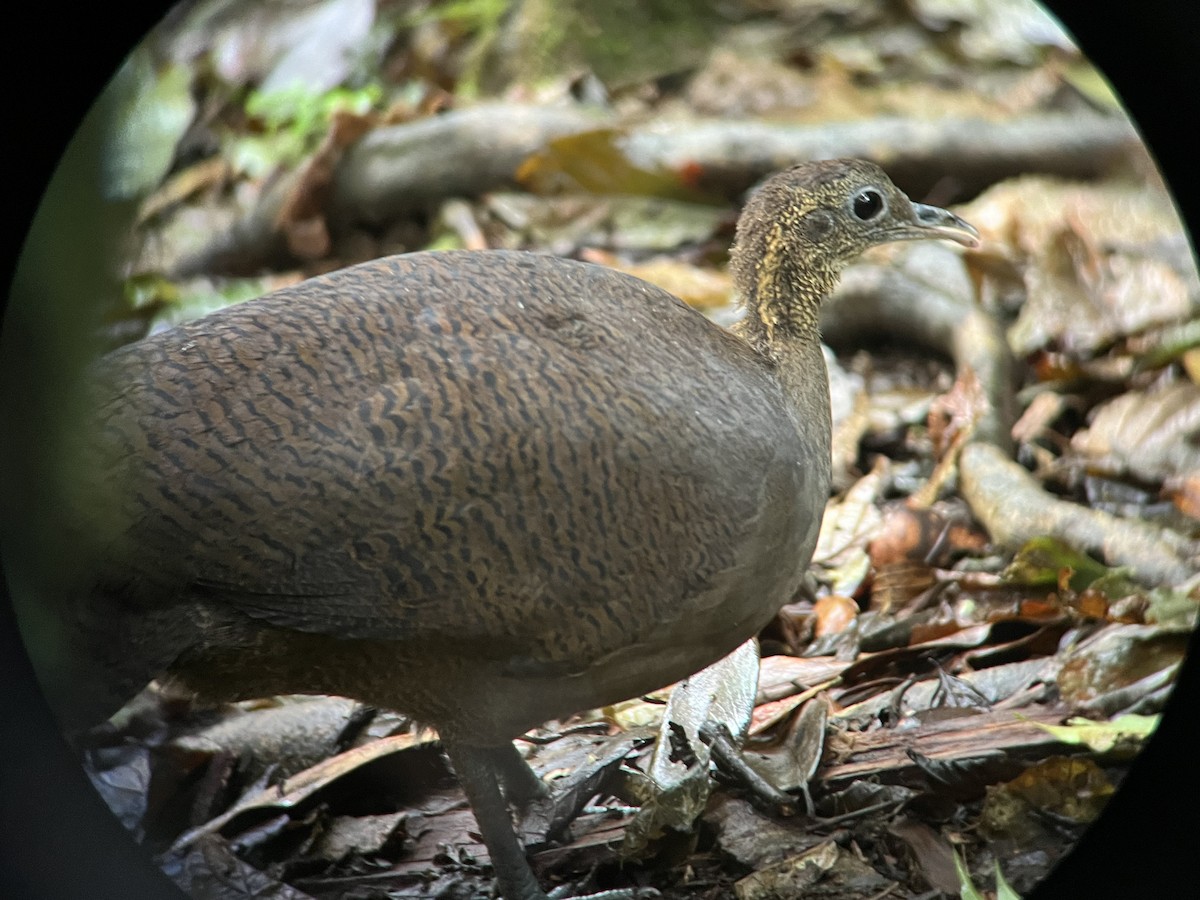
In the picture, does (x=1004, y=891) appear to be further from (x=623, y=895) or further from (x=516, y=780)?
(x=516, y=780)

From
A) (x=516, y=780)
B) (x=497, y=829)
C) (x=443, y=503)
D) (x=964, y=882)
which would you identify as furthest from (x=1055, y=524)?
(x=443, y=503)

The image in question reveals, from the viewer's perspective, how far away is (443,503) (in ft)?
7.15

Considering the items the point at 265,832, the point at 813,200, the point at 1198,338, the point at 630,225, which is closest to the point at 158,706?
the point at 265,832

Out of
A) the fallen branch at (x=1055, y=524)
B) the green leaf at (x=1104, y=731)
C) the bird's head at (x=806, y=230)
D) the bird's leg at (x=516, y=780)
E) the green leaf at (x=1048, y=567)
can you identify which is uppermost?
the bird's head at (x=806, y=230)

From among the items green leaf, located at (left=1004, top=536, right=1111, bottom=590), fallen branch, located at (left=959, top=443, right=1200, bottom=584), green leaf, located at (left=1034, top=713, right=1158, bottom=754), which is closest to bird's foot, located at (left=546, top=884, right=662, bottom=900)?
green leaf, located at (left=1034, top=713, right=1158, bottom=754)

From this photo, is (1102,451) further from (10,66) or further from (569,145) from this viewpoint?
(10,66)

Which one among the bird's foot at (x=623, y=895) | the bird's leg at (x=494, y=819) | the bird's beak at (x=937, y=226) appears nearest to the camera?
the bird's leg at (x=494, y=819)

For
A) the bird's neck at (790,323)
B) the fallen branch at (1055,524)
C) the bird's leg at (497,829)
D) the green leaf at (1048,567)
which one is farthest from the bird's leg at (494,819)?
the fallen branch at (1055,524)

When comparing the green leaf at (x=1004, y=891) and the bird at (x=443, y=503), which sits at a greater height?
the bird at (x=443, y=503)

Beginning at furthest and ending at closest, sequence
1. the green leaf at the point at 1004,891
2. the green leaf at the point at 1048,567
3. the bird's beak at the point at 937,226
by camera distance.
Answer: the green leaf at the point at 1048,567, the bird's beak at the point at 937,226, the green leaf at the point at 1004,891

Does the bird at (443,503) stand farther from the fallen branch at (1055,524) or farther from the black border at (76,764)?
the fallen branch at (1055,524)

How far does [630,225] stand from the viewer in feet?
15.9

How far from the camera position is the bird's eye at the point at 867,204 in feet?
9.08

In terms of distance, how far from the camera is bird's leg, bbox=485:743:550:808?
280cm
